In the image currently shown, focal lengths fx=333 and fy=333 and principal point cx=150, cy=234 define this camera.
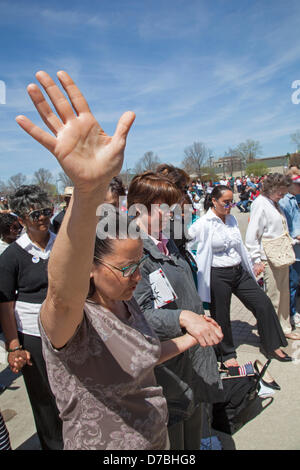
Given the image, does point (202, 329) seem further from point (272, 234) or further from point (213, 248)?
point (272, 234)

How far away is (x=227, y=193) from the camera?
12.2ft

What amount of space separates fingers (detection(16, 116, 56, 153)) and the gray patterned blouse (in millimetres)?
608

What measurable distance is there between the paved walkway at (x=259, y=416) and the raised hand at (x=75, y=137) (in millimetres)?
2553

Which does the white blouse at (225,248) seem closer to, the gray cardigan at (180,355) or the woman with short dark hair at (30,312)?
the gray cardigan at (180,355)

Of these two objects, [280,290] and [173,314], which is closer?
[173,314]

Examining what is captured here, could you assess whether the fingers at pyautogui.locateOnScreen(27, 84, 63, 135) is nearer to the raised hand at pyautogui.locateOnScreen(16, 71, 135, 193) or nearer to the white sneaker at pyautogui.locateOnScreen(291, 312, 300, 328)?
the raised hand at pyautogui.locateOnScreen(16, 71, 135, 193)

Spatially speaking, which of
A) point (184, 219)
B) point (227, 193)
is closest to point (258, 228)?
point (227, 193)

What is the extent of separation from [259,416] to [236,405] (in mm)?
308

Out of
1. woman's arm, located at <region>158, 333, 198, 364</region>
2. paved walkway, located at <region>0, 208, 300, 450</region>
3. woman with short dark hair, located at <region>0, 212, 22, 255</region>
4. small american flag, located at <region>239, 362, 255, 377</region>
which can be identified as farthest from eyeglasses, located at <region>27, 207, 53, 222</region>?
small american flag, located at <region>239, 362, 255, 377</region>

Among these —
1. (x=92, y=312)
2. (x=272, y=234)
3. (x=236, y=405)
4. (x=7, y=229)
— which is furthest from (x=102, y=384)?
(x=272, y=234)

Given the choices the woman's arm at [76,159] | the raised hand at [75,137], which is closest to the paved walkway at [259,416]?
the woman's arm at [76,159]

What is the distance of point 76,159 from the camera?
2.69 ft
